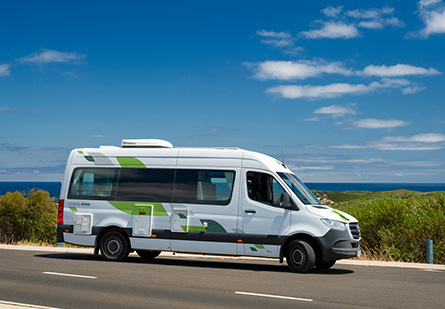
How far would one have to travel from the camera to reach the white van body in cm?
1285

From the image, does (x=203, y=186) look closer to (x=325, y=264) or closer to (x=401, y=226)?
(x=325, y=264)

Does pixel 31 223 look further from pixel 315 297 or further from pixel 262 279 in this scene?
pixel 315 297

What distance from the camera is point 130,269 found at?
1293 cm

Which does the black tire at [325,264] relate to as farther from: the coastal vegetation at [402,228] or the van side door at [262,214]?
the coastal vegetation at [402,228]

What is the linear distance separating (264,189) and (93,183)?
183 inches

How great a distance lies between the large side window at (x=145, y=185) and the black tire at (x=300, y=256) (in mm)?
3317

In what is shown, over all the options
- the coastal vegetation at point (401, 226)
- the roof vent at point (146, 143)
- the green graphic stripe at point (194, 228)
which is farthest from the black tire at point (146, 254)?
the coastal vegetation at point (401, 226)

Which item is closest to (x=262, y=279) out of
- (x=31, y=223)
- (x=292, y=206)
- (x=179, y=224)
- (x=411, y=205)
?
(x=292, y=206)

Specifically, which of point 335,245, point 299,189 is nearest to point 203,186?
point 299,189

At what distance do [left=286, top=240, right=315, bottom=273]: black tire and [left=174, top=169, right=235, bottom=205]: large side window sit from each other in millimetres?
1913

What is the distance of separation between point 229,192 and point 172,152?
1946 millimetres

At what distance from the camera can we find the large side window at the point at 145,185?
1433cm

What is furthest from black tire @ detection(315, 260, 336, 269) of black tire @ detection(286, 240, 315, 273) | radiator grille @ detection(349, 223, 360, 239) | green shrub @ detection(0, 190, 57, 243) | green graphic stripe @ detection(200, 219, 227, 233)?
green shrub @ detection(0, 190, 57, 243)

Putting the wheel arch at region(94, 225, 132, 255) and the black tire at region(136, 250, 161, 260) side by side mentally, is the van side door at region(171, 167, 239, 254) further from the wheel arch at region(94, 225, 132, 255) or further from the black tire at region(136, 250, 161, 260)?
the black tire at region(136, 250, 161, 260)
